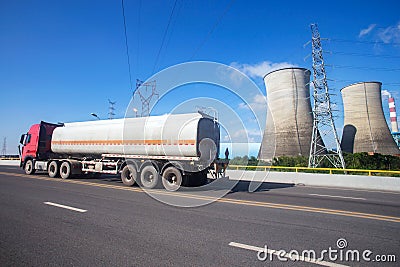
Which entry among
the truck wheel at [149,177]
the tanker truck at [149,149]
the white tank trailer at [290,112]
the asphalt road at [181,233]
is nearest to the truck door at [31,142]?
the tanker truck at [149,149]

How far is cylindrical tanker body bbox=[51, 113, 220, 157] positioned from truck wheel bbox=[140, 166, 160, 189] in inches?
28.5

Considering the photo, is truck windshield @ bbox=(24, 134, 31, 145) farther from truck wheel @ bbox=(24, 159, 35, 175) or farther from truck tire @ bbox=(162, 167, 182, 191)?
truck tire @ bbox=(162, 167, 182, 191)

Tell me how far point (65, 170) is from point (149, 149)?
265 inches

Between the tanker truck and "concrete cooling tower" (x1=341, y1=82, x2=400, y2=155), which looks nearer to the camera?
the tanker truck

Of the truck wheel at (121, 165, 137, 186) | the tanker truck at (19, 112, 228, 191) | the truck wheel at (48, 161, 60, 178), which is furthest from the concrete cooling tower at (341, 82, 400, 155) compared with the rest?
the truck wheel at (48, 161, 60, 178)

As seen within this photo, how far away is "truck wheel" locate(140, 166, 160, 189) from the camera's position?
10.3 meters

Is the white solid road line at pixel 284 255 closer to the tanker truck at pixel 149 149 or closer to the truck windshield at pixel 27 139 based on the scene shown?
the tanker truck at pixel 149 149

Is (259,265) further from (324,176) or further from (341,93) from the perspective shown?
(341,93)

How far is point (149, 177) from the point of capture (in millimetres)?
10602

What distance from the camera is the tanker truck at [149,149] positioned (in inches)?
387

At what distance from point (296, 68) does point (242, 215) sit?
94.3ft

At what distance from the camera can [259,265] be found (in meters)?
3.14

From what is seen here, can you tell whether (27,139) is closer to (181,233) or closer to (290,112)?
(181,233)

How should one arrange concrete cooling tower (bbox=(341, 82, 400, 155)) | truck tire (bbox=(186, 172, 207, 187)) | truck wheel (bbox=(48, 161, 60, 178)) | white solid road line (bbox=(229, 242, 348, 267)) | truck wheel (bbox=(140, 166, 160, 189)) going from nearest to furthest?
white solid road line (bbox=(229, 242, 348, 267)) < truck wheel (bbox=(140, 166, 160, 189)) < truck tire (bbox=(186, 172, 207, 187)) < truck wheel (bbox=(48, 161, 60, 178)) < concrete cooling tower (bbox=(341, 82, 400, 155))
